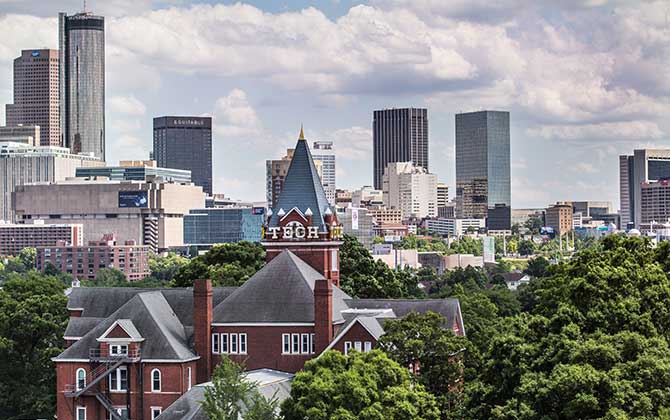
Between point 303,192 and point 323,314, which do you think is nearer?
point 323,314

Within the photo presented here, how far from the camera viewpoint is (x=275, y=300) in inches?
3484

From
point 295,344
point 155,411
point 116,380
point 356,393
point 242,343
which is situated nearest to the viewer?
point 356,393

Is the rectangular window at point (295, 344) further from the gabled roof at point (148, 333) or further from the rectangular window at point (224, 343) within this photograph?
the gabled roof at point (148, 333)

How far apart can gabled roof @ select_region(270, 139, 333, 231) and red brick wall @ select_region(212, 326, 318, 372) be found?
17.7 metres

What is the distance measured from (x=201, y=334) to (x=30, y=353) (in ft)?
61.9

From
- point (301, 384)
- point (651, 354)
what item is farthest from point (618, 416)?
point (301, 384)

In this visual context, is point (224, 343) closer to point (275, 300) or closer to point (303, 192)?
point (275, 300)

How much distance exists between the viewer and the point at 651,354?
198 ft

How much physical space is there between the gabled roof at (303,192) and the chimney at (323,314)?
18266 millimetres

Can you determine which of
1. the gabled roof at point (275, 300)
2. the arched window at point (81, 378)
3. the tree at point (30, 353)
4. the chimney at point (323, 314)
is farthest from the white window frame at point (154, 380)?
the tree at point (30, 353)

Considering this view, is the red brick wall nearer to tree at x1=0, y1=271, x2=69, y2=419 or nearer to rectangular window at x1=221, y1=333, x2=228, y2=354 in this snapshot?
rectangular window at x1=221, y1=333, x2=228, y2=354

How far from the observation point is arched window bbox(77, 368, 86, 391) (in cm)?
8606

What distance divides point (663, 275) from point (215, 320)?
3085cm

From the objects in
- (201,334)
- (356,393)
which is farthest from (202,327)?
(356,393)
